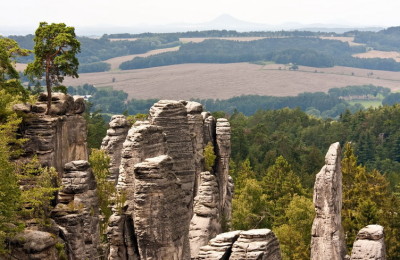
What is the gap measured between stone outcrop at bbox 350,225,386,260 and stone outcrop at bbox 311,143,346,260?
5.33 meters

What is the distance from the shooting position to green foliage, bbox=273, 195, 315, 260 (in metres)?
75.0

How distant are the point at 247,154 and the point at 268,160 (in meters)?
9.87

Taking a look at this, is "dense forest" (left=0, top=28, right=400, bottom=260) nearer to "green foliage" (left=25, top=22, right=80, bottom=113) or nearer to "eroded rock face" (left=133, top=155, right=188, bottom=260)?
"green foliage" (left=25, top=22, right=80, bottom=113)

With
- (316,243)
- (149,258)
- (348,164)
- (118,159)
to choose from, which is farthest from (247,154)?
(149,258)

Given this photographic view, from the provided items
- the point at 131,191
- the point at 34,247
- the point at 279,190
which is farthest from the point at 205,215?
the point at 279,190

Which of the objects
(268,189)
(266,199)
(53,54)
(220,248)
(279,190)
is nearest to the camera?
(220,248)

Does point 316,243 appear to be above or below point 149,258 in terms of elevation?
below

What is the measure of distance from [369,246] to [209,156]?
2053cm

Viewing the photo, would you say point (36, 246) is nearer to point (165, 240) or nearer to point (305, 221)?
point (165, 240)

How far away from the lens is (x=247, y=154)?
16450cm

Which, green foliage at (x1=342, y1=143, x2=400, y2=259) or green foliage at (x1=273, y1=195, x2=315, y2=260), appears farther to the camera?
green foliage at (x1=342, y1=143, x2=400, y2=259)

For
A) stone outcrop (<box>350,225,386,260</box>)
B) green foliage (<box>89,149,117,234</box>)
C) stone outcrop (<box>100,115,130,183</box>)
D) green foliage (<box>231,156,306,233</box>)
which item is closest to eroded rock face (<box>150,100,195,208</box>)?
green foliage (<box>89,149,117,234</box>)

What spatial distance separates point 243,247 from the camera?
39.8 meters

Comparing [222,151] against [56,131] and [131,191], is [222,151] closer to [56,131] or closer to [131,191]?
[56,131]
